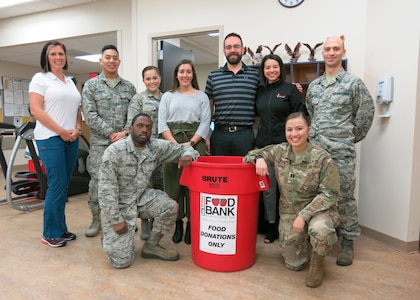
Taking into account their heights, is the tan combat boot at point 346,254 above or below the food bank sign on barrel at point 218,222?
below

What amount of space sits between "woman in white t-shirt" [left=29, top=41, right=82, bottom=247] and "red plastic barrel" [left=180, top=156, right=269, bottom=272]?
3.23 feet

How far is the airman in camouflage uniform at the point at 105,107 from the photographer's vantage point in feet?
7.69

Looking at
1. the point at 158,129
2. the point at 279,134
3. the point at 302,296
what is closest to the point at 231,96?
the point at 279,134

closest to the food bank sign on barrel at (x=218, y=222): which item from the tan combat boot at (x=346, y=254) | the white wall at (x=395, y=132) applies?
the tan combat boot at (x=346, y=254)

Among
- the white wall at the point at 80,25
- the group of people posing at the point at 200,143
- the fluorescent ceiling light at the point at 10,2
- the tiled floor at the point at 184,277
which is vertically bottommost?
the tiled floor at the point at 184,277

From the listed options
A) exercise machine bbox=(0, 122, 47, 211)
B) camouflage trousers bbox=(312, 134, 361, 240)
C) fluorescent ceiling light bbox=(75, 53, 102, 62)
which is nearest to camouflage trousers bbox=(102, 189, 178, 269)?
camouflage trousers bbox=(312, 134, 361, 240)

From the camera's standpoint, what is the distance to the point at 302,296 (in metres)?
1.61

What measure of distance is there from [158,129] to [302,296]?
4.59 ft

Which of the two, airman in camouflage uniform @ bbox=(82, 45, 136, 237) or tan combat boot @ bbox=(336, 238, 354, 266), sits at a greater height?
airman in camouflage uniform @ bbox=(82, 45, 136, 237)

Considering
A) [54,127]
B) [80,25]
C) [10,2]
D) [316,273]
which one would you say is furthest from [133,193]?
[10,2]

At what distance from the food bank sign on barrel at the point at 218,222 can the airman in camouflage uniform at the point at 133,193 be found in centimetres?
28

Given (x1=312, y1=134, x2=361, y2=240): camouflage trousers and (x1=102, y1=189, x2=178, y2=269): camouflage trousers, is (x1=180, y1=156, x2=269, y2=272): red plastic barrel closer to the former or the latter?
(x1=102, y1=189, x2=178, y2=269): camouflage trousers

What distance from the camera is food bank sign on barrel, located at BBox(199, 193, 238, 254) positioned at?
5.84 ft

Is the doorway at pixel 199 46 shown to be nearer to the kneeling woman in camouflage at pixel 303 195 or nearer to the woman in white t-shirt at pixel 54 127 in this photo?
the woman in white t-shirt at pixel 54 127
